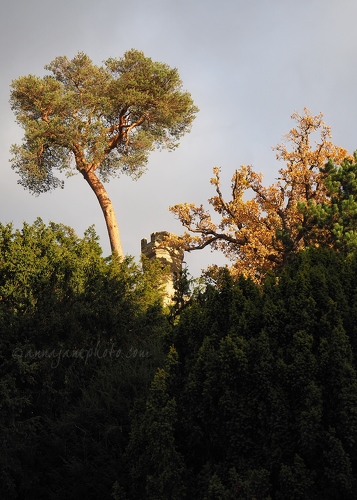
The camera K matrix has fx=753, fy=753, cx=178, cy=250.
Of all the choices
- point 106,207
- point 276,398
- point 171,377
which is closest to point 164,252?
point 106,207

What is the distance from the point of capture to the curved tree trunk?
37.1 meters

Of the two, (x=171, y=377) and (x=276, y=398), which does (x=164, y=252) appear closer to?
(x=171, y=377)

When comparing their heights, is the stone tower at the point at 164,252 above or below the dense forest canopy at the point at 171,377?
above

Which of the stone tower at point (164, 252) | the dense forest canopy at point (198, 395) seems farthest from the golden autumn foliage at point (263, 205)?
the dense forest canopy at point (198, 395)

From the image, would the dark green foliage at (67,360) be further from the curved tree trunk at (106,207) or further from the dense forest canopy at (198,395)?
the curved tree trunk at (106,207)

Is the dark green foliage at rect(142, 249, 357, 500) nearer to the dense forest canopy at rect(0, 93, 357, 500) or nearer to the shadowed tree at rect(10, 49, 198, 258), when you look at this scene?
the dense forest canopy at rect(0, 93, 357, 500)

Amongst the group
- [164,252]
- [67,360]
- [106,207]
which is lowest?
[67,360]

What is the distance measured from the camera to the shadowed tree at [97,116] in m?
36.4

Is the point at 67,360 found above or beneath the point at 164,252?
beneath

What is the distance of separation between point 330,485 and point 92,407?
6632 millimetres

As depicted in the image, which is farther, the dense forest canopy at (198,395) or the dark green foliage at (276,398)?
the dense forest canopy at (198,395)

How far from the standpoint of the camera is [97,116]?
37219 millimetres

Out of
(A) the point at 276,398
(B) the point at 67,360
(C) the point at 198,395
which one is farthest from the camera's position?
(B) the point at 67,360

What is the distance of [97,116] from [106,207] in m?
4.53
